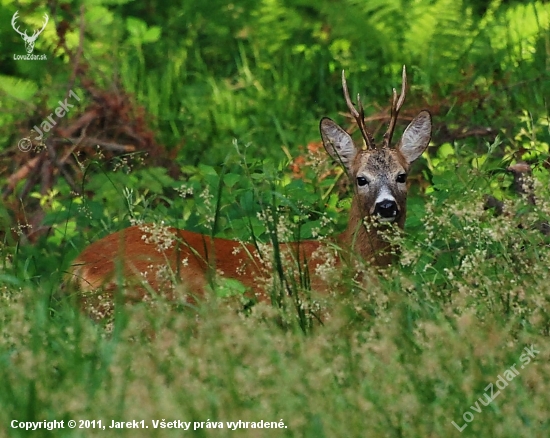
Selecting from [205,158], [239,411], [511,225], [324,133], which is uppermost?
[239,411]

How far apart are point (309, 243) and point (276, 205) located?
0.73 feet

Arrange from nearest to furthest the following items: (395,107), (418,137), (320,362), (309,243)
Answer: (320,362), (309,243), (395,107), (418,137)

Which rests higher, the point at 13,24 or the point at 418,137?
the point at 418,137

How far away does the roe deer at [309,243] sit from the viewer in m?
4.31

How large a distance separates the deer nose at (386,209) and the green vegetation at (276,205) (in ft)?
0.35

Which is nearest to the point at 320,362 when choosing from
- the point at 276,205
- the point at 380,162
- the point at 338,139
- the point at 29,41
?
the point at 276,205

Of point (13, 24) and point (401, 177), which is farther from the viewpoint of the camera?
point (13, 24)

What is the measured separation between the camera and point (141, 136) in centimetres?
662

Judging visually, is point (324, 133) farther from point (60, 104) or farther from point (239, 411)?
point (239, 411)

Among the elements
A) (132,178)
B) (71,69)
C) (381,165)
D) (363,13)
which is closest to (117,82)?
(71,69)

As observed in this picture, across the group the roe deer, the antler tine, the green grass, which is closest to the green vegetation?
the green grass

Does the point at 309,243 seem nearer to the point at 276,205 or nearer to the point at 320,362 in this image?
the point at 276,205

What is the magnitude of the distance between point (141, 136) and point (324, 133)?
5.47 ft

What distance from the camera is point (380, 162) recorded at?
4.98 m
